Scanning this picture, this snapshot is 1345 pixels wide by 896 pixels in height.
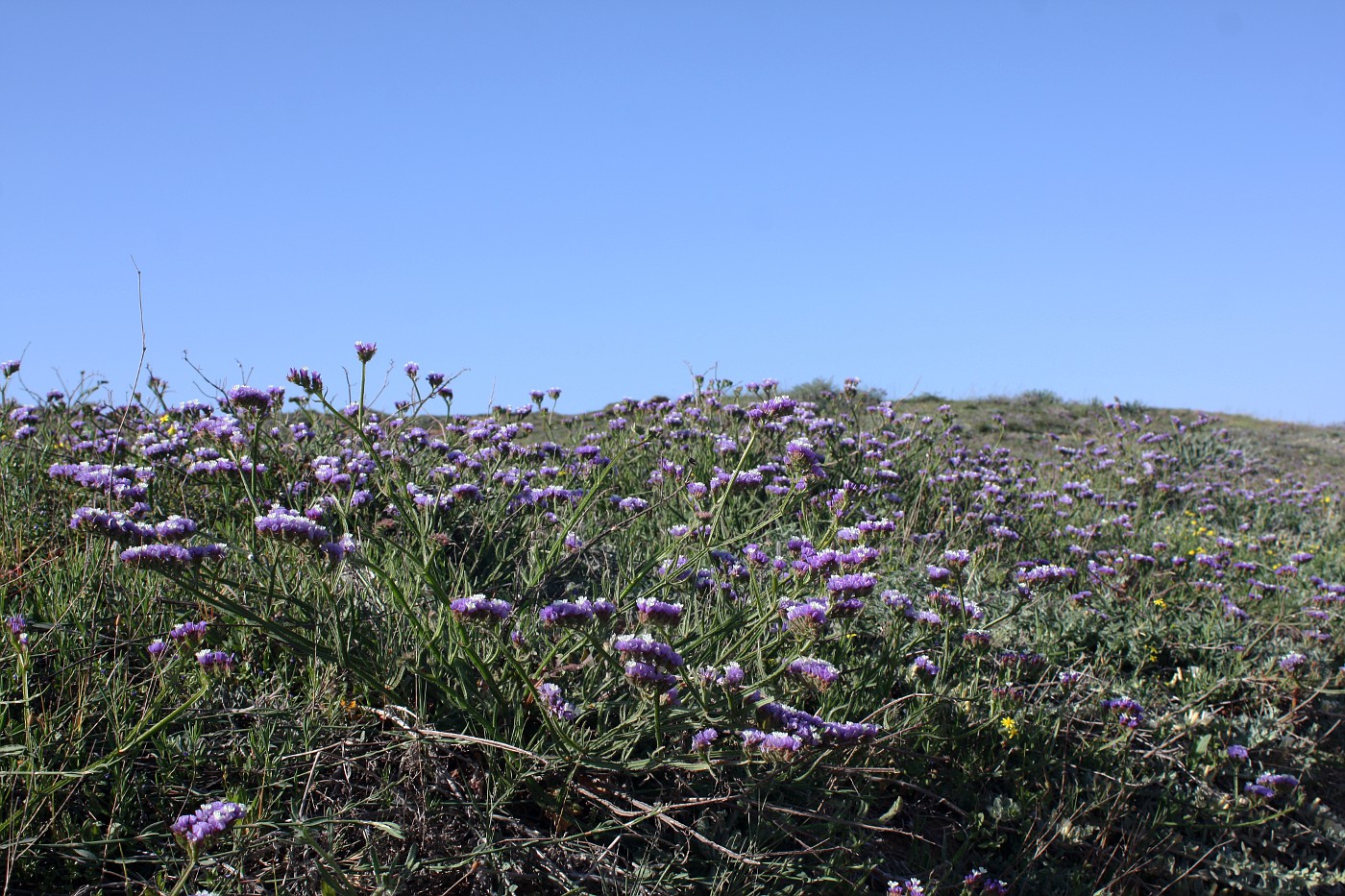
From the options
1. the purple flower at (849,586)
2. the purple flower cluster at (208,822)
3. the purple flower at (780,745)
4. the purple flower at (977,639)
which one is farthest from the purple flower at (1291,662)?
the purple flower cluster at (208,822)

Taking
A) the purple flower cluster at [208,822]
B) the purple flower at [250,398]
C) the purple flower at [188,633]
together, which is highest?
the purple flower at [250,398]

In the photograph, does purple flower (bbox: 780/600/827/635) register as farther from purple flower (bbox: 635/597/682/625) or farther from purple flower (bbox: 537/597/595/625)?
purple flower (bbox: 537/597/595/625)

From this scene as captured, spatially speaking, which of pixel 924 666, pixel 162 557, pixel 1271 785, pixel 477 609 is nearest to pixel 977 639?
pixel 924 666

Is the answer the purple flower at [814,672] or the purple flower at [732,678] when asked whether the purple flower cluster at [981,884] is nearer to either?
the purple flower at [814,672]

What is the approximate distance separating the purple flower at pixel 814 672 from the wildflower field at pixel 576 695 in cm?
1

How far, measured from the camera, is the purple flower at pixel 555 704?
103 inches

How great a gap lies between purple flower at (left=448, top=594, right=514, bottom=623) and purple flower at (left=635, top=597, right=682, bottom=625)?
1.30 feet

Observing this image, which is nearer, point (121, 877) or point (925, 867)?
point (121, 877)

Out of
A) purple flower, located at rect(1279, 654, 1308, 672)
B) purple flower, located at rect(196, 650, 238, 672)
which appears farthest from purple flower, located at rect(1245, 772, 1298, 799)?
purple flower, located at rect(196, 650, 238, 672)

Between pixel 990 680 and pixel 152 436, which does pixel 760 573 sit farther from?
pixel 152 436

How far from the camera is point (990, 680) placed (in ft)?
12.9

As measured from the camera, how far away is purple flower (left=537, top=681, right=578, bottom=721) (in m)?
2.62

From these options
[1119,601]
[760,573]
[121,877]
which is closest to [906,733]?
[760,573]

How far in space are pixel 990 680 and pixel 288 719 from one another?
2747 mm
